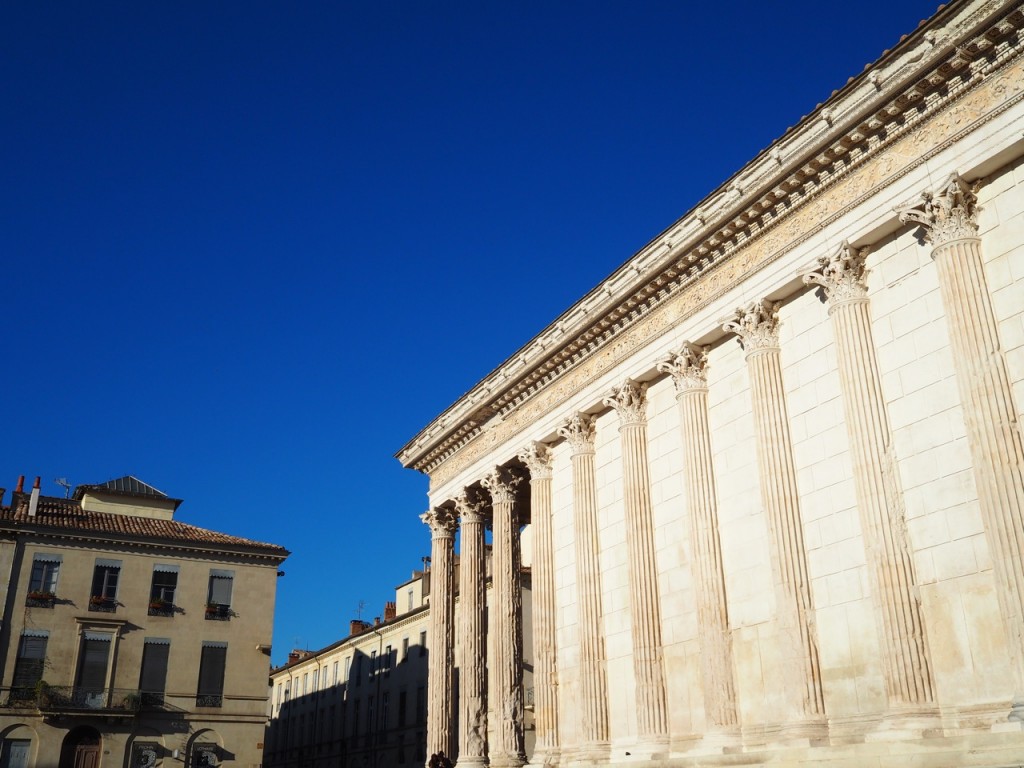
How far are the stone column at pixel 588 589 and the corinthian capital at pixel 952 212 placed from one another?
34.6 ft

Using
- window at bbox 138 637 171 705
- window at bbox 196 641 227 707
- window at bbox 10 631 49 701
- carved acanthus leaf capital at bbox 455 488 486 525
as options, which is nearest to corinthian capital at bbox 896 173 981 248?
carved acanthus leaf capital at bbox 455 488 486 525

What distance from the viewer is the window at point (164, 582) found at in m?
40.1

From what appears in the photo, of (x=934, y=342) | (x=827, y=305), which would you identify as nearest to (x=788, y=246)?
(x=827, y=305)

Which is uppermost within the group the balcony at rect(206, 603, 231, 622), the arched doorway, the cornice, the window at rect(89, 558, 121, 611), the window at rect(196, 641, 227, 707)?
the cornice

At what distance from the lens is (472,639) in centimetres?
2797

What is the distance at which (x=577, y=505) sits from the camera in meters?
24.2

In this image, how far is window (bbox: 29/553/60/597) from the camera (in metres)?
38.2

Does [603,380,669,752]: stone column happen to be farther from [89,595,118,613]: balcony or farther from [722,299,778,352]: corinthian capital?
[89,595,118,613]: balcony

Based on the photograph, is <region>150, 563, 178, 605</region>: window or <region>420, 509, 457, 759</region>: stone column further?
<region>150, 563, 178, 605</region>: window

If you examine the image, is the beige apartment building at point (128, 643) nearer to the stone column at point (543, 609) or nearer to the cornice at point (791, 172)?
the stone column at point (543, 609)

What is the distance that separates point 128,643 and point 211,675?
341 centimetres

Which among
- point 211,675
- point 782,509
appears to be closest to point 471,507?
point 782,509

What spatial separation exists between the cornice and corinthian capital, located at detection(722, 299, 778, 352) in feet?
4.58

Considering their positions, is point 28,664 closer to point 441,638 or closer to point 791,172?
point 441,638
